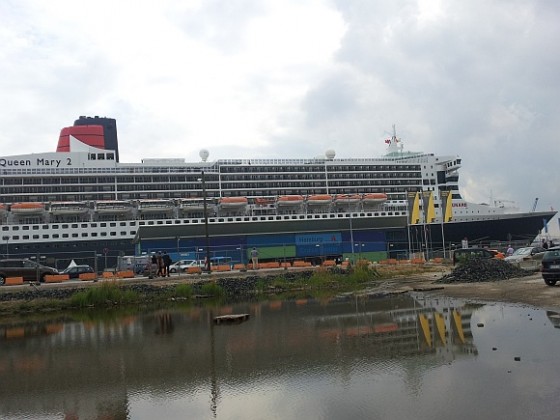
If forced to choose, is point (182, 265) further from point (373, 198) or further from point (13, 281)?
point (373, 198)

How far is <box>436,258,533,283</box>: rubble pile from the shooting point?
66.9 ft

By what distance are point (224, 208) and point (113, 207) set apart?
1227 cm

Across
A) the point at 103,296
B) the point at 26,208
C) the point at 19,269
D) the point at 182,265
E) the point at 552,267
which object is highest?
the point at 26,208

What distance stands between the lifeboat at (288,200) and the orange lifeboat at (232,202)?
4.29 metres

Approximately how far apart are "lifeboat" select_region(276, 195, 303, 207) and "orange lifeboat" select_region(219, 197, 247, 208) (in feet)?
14.1

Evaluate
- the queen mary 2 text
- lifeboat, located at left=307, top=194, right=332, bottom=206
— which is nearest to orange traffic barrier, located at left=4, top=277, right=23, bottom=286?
the queen mary 2 text

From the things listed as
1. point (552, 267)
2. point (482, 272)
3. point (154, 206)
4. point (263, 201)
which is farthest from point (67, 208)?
point (552, 267)

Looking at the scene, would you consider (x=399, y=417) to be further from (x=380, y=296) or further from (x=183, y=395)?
(x=380, y=296)

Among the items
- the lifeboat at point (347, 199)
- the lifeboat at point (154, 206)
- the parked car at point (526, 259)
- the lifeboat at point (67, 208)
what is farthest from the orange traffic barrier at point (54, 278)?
the lifeboat at point (347, 199)

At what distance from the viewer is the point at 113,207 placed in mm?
51844

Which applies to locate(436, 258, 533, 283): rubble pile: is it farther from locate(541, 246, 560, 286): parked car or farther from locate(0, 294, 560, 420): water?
locate(0, 294, 560, 420): water

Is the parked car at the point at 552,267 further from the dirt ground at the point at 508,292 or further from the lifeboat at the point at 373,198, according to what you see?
the lifeboat at the point at 373,198

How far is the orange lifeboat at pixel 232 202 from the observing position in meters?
54.2

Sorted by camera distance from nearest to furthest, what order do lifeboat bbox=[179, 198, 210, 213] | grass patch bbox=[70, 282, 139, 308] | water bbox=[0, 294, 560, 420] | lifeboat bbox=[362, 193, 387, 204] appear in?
water bbox=[0, 294, 560, 420]
grass patch bbox=[70, 282, 139, 308]
lifeboat bbox=[179, 198, 210, 213]
lifeboat bbox=[362, 193, 387, 204]
